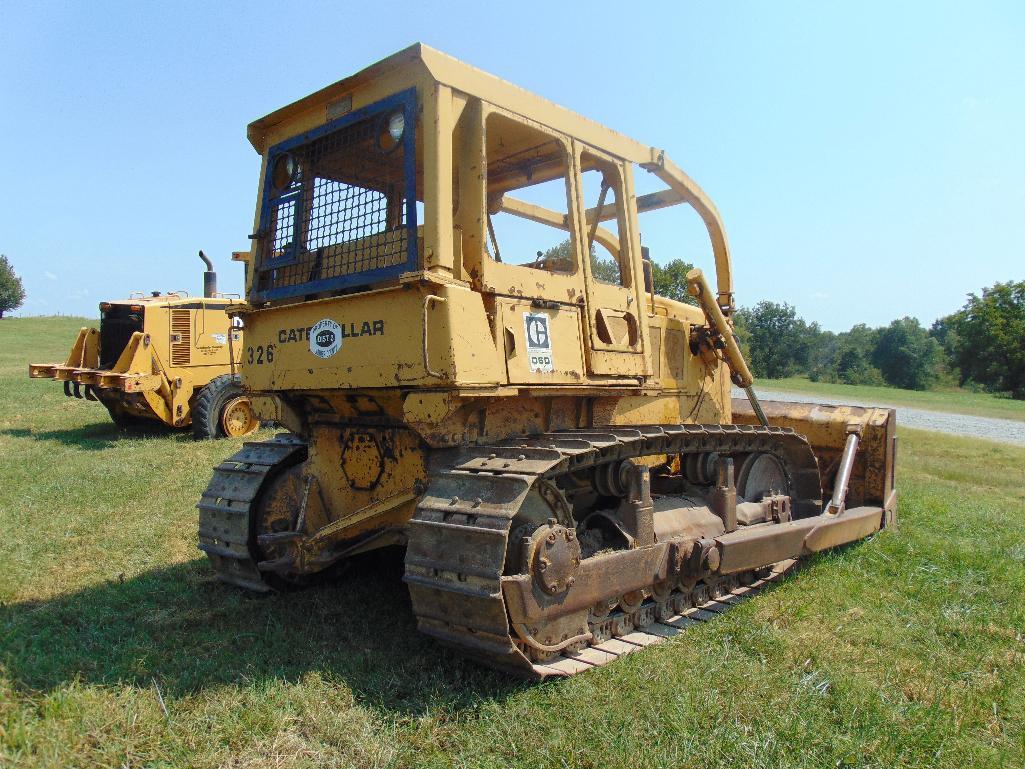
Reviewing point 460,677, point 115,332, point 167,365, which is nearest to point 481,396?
point 460,677

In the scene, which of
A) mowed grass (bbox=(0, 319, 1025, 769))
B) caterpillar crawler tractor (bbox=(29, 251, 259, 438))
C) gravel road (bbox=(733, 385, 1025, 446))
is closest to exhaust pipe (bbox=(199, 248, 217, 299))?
caterpillar crawler tractor (bbox=(29, 251, 259, 438))

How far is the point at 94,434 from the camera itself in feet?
47.2

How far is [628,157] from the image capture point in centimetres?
517

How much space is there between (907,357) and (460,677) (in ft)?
277

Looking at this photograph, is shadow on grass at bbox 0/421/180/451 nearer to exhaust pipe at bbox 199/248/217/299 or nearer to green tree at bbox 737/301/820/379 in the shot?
exhaust pipe at bbox 199/248/217/299

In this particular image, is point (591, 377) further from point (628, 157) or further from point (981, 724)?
point (981, 724)

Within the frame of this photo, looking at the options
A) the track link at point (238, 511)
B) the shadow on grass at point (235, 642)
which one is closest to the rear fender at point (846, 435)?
the shadow on grass at point (235, 642)

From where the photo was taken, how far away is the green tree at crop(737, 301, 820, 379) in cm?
8694

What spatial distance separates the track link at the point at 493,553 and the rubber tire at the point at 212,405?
33.0ft

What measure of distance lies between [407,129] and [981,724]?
13.2 feet

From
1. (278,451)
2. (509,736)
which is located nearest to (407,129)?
(278,451)

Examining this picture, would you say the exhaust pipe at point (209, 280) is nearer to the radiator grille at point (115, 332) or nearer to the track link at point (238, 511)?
the radiator grille at point (115, 332)

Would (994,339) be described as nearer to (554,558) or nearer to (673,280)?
(673,280)

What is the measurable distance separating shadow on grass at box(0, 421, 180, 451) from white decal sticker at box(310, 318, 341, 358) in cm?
999
